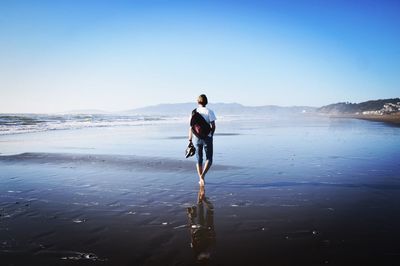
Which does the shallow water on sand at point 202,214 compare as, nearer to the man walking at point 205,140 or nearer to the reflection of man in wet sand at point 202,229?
the reflection of man in wet sand at point 202,229

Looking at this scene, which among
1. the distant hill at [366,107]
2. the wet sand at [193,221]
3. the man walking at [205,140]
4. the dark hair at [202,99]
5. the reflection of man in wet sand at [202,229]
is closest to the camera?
the wet sand at [193,221]

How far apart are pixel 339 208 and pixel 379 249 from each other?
1846mm

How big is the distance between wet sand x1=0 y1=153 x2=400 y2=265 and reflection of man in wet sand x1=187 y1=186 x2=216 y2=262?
0.01m

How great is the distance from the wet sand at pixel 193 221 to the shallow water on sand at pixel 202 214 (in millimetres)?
17

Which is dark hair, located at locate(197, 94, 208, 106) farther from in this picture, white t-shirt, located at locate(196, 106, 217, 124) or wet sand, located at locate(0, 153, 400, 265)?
wet sand, located at locate(0, 153, 400, 265)

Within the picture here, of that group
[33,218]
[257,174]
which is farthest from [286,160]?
[33,218]

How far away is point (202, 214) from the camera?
5.68 meters

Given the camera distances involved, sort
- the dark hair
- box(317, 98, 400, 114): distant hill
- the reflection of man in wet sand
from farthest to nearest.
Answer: box(317, 98, 400, 114): distant hill → the dark hair → the reflection of man in wet sand

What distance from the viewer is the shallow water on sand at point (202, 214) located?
407 centimetres

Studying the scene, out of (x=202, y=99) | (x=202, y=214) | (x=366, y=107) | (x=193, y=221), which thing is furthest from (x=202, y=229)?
(x=366, y=107)

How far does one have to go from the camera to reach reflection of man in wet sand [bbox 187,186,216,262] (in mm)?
4160

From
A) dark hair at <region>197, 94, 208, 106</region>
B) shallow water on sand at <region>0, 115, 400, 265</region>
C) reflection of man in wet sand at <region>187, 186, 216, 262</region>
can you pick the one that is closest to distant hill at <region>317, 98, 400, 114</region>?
shallow water on sand at <region>0, 115, 400, 265</region>

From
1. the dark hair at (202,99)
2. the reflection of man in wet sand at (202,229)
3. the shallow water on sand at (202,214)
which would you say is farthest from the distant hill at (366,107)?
the reflection of man in wet sand at (202,229)

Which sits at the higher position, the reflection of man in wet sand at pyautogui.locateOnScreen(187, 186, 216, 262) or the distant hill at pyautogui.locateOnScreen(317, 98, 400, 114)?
the distant hill at pyautogui.locateOnScreen(317, 98, 400, 114)
